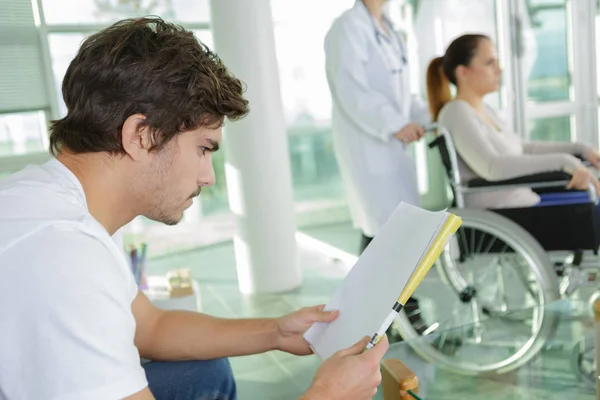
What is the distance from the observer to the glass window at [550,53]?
429 cm

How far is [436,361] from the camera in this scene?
1.36 m

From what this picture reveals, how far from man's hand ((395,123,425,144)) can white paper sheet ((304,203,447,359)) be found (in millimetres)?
1161

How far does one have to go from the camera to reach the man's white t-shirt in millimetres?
650

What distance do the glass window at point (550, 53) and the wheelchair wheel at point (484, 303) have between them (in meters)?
1.97

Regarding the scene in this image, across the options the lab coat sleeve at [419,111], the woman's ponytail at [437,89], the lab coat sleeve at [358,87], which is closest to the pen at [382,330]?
the lab coat sleeve at [358,87]

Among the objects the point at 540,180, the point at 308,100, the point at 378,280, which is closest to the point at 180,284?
the point at 540,180

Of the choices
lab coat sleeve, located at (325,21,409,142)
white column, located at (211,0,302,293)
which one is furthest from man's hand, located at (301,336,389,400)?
white column, located at (211,0,302,293)

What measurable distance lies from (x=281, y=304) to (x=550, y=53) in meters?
2.80

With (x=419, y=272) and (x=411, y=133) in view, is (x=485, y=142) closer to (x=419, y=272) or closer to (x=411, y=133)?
(x=411, y=133)

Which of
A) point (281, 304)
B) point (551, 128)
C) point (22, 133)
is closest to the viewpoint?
point (281, 304)

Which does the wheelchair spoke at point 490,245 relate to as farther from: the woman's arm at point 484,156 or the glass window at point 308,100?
the glass window at point 308,100

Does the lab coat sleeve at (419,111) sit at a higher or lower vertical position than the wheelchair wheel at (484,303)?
higher

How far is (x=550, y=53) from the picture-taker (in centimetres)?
434

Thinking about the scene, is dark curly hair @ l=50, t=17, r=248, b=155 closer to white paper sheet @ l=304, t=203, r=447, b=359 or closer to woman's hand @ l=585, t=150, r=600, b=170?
white paper sheet @ l=304, t=203, r=447, b=359
